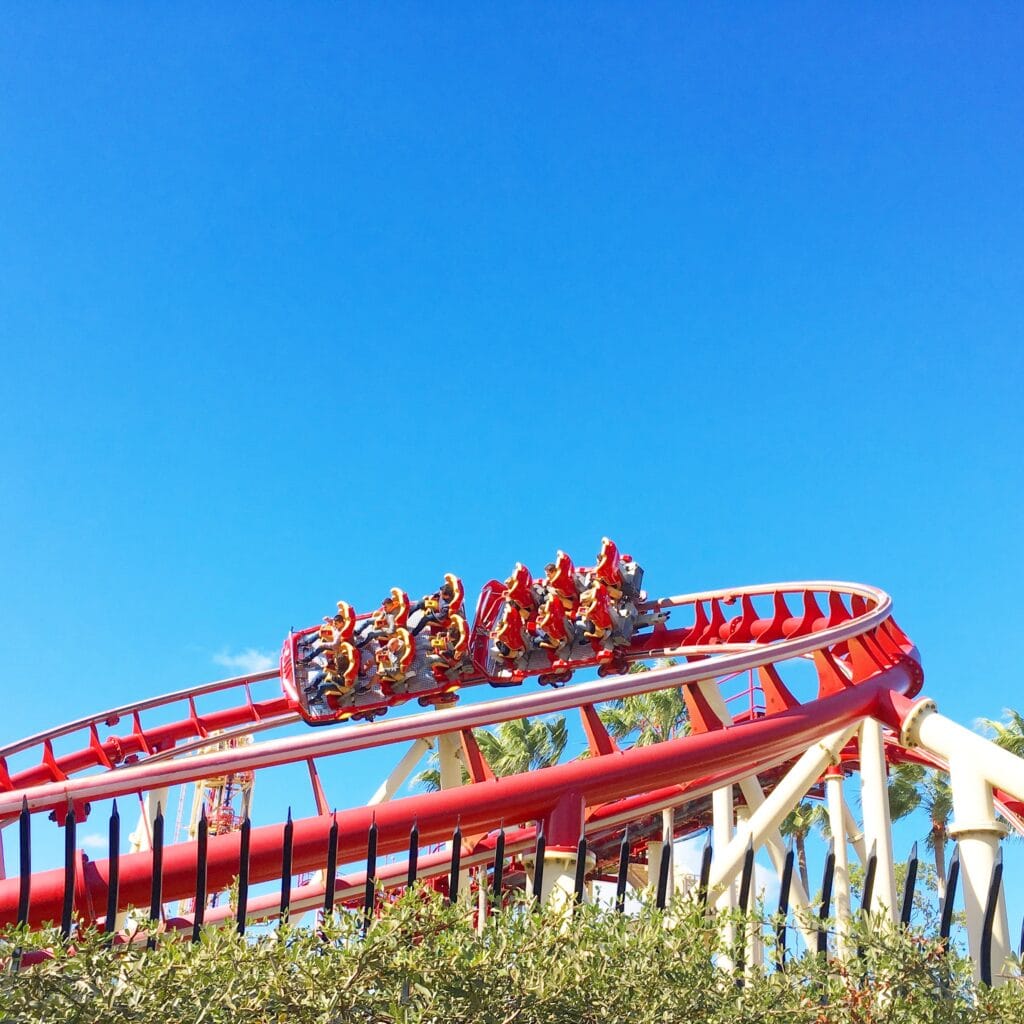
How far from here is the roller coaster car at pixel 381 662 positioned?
1495 centimetres

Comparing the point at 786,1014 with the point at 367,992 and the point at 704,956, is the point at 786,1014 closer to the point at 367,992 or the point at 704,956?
the point at 704,956

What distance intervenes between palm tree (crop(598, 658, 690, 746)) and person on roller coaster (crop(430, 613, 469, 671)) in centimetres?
516

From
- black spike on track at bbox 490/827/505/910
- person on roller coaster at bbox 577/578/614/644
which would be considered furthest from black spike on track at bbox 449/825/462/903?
person on roller coaster at bbox 577/578/614/644

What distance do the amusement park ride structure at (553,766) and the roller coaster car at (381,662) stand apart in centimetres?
3

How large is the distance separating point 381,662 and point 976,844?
805 cm

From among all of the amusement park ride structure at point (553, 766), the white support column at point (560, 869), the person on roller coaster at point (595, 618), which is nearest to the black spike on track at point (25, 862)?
the amusement park ride structure at point (553, 766)

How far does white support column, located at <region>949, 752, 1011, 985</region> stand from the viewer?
8883 mm

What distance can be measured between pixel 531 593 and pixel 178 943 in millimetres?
10697

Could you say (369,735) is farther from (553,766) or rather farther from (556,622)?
(556,622)

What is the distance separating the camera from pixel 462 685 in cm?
1516

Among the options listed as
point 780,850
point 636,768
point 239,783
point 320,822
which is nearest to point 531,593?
point 780,850

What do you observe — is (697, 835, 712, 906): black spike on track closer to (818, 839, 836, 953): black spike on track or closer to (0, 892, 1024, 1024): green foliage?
(0, 892, 1024, 1024): green foliage

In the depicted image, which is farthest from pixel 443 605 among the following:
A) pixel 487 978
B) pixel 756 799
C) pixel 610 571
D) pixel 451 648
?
pixel 487 978

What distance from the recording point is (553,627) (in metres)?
15.1
